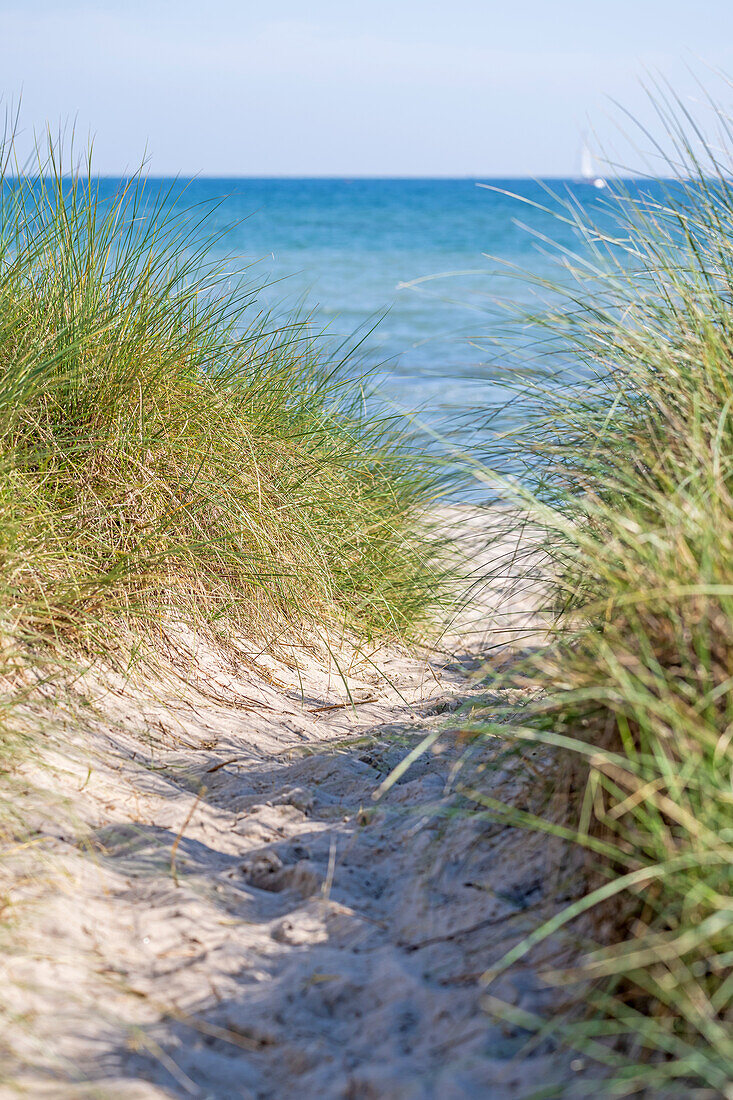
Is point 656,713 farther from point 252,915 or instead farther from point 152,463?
point 152,463

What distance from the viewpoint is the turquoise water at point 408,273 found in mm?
2957

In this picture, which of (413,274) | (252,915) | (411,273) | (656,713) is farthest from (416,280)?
(411,273)

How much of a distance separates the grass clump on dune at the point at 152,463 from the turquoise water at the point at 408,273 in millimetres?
298

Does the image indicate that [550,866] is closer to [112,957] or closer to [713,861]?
[713,861]

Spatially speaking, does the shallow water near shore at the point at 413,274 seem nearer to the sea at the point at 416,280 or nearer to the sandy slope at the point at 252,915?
the sea at the point at 416,280

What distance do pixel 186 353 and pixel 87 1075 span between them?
6.26 ft

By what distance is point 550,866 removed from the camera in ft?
4.97

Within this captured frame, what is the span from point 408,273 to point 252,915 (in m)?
19.8

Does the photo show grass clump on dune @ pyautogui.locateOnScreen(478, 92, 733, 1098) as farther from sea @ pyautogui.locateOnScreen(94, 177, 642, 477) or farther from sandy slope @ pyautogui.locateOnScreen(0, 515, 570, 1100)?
sea @ pyautogui.locateOnScreen(94, 177, 642, 477)

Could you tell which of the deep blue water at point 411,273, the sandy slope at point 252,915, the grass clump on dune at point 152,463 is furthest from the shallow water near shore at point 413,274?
the sandy slope at point 252,915

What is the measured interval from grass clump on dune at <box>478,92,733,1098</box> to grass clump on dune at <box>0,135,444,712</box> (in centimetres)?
105

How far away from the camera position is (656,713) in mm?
1276

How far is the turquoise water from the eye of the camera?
2.96 metres

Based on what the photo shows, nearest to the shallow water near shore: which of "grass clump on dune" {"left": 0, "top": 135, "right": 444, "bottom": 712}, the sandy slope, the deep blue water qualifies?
the deep blue water
